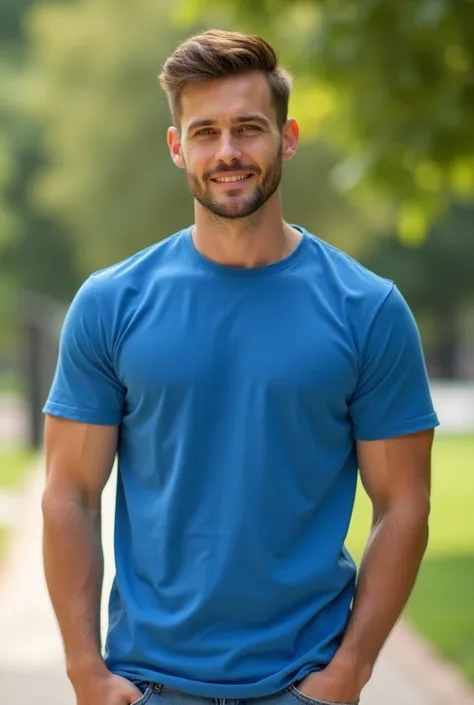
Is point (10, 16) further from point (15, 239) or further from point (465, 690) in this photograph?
point (465, 690)

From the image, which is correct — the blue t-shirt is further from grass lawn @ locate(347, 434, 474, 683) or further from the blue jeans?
grass lawn @ locate(347, 434, 474, 683)

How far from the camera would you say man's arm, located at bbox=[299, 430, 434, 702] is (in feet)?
10.5

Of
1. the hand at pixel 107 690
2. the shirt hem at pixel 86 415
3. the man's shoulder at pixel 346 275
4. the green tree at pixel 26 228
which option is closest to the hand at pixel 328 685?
the hand at pixel 107 690

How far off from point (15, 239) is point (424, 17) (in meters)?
39.5

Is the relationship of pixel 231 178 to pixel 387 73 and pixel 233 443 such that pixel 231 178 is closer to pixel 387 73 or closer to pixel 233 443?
pixel 233 443

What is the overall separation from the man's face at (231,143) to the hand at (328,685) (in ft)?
3.24

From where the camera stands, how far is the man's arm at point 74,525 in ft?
10.5

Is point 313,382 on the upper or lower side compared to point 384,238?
upper

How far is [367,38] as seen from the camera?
8.01 m

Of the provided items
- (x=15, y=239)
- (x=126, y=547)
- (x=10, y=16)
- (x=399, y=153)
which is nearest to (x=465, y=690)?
(x=399, y=153)

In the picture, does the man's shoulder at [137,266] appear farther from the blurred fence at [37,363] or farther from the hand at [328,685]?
the blurred fence at [37,363]

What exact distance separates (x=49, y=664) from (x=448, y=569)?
4.16 m

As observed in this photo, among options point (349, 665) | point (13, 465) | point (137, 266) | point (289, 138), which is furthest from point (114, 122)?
point (349, 665)

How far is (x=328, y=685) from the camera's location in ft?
10.2
